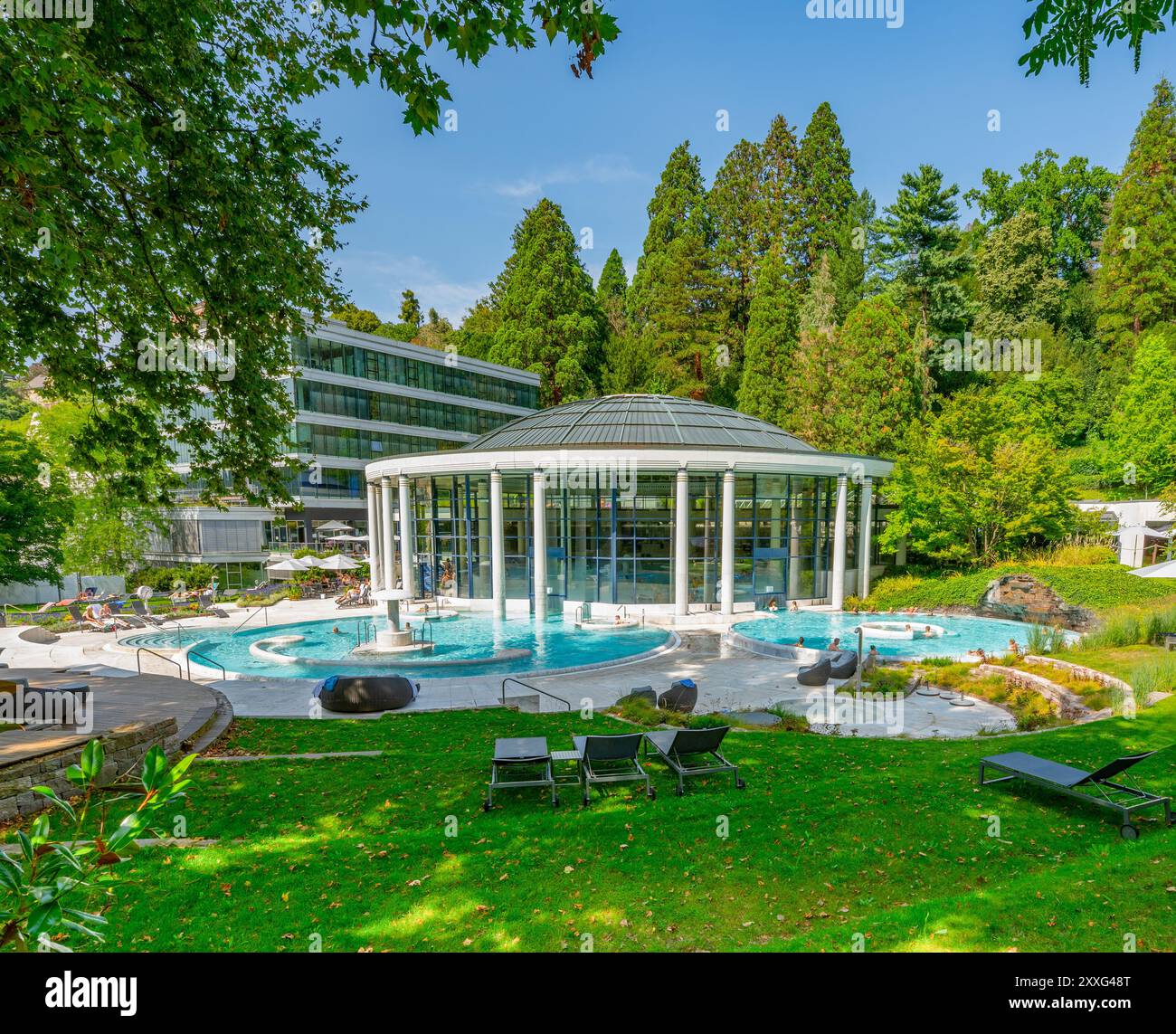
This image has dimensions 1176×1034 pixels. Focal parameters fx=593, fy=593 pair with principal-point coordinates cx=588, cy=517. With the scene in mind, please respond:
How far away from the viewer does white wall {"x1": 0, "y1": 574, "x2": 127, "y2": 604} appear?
33750 mm

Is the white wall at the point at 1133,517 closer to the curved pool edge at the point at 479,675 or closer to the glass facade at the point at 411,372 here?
the curved pool edge at the point at 479,675

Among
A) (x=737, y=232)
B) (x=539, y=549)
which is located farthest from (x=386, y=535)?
(x=737, y=232)

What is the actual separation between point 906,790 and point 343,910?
21.8ft

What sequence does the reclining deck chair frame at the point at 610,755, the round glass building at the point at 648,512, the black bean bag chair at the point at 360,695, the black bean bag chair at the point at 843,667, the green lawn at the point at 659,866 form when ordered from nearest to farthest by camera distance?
the green lawn at the point at 659,866
the reclining deck chair frame at the point at 610,755
the black bean bag chair at the point at 360,695
the black bean bag chair at the point at 843,667
the round glass building at the point at 648,512

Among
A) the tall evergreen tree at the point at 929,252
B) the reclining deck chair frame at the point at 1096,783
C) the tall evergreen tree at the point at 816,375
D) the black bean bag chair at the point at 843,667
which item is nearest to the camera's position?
the reclining deck chair frame at the point at 1096,783

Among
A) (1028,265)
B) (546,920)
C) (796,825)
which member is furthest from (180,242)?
(1028,265)

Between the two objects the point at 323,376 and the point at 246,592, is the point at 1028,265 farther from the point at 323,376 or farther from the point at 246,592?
the point at 246,592

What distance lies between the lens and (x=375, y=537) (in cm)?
3284

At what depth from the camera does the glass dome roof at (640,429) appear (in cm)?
2702

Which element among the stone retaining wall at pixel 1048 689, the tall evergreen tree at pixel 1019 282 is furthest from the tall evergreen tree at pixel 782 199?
the stone retaining wall at pixel 1048 689

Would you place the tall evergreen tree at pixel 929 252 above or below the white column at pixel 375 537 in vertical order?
above

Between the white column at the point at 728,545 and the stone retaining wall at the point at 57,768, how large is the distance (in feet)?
68.4

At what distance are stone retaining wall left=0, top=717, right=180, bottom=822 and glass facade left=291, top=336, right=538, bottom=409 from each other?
35180 mm

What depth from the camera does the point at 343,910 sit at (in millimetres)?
4953
